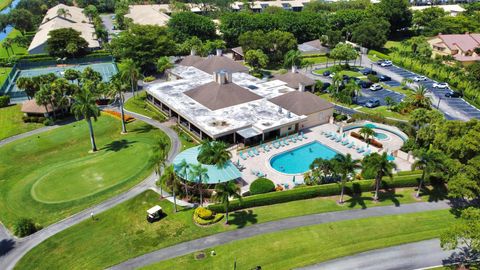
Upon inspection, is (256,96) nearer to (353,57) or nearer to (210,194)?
(210,194)

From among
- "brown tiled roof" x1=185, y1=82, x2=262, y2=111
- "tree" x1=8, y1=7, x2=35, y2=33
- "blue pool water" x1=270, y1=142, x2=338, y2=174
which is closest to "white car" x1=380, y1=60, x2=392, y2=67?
"brown tiled roof" x1=185, y1=82, x2=262, y2=111

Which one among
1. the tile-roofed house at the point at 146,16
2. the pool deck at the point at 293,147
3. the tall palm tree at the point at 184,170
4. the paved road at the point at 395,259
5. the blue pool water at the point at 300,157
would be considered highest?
the tile-roofed house at the point at 146,16

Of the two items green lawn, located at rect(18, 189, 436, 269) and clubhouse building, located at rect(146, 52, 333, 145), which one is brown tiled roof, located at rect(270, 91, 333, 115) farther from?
green lawn, located at rect(18, 189, 436, 269)

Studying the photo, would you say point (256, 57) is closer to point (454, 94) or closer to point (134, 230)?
point (454, 94)

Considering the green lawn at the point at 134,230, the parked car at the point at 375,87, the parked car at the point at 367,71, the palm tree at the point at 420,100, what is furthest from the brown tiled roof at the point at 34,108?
the parked car at the point at 367,71

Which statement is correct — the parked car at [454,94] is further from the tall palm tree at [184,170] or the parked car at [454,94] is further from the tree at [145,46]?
the tree at [145,46]

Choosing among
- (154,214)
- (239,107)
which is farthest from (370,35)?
(154,214)

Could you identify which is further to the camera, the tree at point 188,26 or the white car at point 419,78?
the tree at point 188,26
